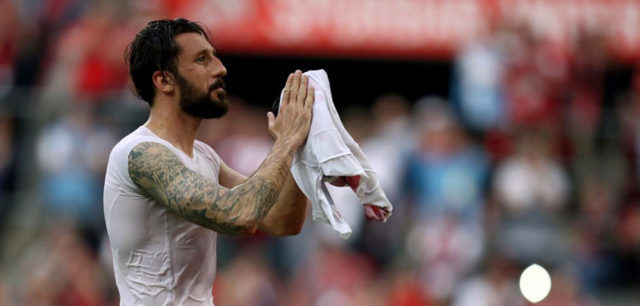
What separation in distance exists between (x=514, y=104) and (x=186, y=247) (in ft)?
22.2

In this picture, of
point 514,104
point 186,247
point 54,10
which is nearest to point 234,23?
point 54,10

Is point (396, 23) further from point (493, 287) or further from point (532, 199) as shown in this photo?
point (493, 287)

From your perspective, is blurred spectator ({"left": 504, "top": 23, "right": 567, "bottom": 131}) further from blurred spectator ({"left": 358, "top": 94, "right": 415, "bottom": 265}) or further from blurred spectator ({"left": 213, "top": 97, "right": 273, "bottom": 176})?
blurred spectator ({"left": 213, "top": 97, "right": 273, "bottom": 176})

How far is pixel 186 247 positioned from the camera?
4430 millimetres

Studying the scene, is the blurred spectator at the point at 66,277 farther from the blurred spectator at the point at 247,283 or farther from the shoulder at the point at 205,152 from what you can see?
the shoulder at the point at 205,152

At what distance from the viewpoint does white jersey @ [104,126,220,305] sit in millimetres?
4375

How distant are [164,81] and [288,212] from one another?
83 cm

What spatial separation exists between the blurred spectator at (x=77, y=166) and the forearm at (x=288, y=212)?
18.0 feet

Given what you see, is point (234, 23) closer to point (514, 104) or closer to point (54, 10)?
point (54, 10)

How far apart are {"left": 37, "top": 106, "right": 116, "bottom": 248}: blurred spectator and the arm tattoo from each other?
5996 millimetres

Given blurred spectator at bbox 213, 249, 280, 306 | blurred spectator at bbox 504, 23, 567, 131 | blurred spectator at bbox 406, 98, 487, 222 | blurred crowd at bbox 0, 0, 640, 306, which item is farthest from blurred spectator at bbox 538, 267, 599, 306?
blurred spectator at bbox 213, 249, 280, 306

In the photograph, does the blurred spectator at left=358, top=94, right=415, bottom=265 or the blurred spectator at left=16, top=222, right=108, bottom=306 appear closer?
the blurred spectator at left=16, top=222, right=108, bottom=306

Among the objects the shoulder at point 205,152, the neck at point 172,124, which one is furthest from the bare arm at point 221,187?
the shoulder at point 205,152

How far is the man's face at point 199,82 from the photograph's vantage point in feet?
14.7
